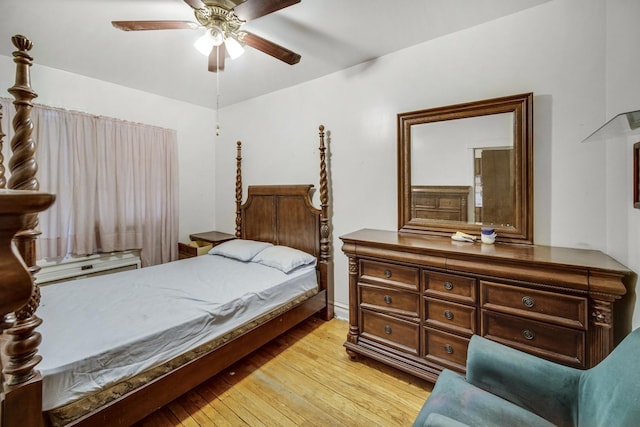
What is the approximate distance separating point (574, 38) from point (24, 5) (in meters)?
3.60

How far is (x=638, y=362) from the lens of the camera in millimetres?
883

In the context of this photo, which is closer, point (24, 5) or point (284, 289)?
point (24, 5)

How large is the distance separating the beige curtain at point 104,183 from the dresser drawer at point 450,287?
3.18 metres

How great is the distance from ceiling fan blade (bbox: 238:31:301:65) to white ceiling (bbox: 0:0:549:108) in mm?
207

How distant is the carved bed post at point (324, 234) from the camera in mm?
2848

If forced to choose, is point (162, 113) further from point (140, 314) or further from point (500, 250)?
point (500, 250)

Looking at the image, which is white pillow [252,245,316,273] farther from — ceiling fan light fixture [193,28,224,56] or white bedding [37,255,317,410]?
ceiling fan light fixture [193,28,224,56]

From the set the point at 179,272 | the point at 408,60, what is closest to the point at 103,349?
the point at 179,272

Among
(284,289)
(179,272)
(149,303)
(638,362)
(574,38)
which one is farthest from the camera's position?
(179,272)

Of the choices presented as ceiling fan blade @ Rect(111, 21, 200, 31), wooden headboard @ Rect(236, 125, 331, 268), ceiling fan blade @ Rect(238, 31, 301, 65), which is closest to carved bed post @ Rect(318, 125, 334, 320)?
wooden headboard @ Rect(236, 125, 331, 268)

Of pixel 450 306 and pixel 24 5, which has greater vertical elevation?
pixel 24 5

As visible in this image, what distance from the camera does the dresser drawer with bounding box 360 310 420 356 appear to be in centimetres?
194

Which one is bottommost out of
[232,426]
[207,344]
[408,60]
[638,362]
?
[232,426]

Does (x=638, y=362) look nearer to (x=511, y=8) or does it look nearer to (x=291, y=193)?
(x=511, y=8)
